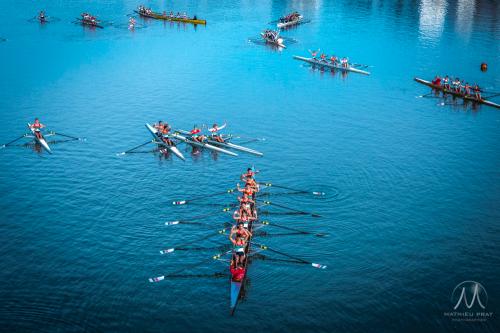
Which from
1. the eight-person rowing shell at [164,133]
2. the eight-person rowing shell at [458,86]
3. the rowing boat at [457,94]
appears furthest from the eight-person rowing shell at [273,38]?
the eight-person rowing shell at [164,133]

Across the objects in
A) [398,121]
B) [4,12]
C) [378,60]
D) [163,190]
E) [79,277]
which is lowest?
[79,277]

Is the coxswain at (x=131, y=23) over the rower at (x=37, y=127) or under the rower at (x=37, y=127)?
over

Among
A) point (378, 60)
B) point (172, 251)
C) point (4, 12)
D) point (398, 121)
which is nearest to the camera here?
point (172, 251)

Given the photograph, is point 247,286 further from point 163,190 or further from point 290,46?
point 290,46

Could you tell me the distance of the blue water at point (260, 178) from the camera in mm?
29922

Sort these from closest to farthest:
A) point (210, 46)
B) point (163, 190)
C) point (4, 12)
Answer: point (163, 190) < point (210, 46) < point (4, 12)

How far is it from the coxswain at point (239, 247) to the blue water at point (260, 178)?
4.85ft

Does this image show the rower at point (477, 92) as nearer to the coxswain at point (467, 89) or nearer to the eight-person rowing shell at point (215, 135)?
the coxswain at point (467, 89)

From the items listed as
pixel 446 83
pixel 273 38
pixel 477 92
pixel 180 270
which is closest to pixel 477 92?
pixel 477 92

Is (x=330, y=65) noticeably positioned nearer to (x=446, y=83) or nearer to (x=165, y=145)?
(x=446, y=83)

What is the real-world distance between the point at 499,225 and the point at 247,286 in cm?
1958

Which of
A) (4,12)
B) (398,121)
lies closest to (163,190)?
(398,121)

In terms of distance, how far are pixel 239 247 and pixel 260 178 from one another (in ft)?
39.0

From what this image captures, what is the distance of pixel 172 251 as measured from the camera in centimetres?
3409
